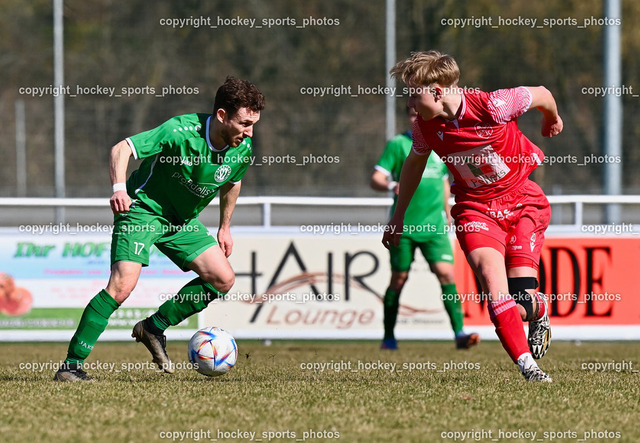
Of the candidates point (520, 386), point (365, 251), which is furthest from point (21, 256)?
point (520, 386)

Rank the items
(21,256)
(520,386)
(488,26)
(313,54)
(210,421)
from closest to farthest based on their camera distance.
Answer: (210,421) → (520,386) → (21,256) → (488,26) → (313,54)

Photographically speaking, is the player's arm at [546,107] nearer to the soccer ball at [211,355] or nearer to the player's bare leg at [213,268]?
the player's bare leg at [213,268]

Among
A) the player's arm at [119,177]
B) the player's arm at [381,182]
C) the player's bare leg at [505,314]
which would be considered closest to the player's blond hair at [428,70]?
the player's bare leg at [505,314]

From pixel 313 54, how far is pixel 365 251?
28.5 ft

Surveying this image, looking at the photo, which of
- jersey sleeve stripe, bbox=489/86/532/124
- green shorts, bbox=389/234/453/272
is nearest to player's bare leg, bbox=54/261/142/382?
jersey sleeve stripe, bbox=489/86/532/124

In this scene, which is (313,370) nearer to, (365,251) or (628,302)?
(365,251)

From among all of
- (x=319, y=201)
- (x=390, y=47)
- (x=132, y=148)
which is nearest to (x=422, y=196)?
(x=319, y=201)

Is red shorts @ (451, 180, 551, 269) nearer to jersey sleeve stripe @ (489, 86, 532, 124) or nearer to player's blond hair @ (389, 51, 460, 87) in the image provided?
jersey sleeve stripe @ (489, 86, 532, 124)

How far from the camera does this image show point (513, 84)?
1817cm

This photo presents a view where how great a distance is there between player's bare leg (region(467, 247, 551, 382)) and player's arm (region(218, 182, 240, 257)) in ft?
5.93

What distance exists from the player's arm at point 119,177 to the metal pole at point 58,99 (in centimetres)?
705

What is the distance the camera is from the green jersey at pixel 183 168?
20.8 feet

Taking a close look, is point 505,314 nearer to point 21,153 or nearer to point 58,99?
point 58,99

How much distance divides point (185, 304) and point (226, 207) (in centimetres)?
70
